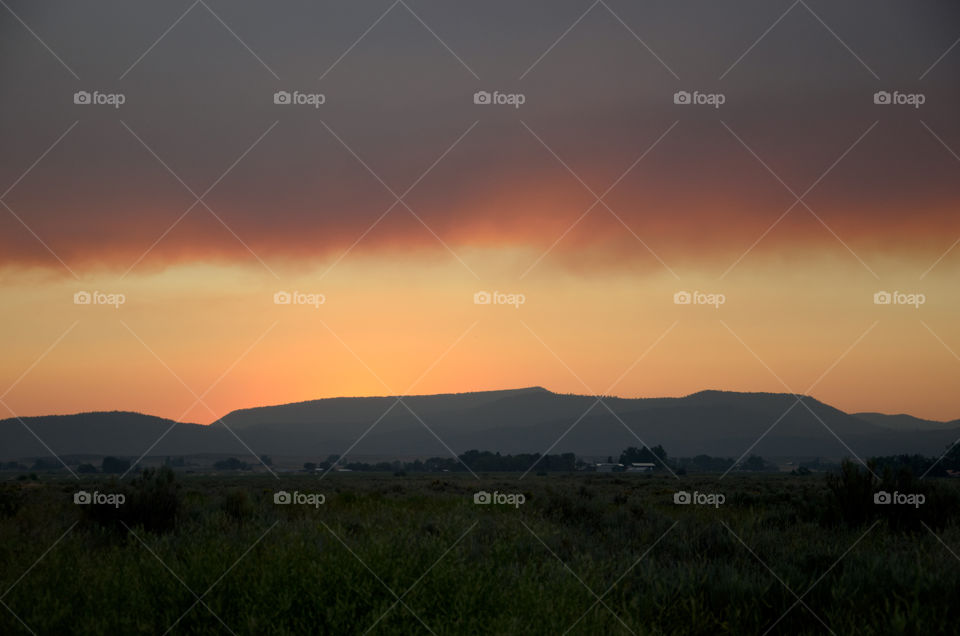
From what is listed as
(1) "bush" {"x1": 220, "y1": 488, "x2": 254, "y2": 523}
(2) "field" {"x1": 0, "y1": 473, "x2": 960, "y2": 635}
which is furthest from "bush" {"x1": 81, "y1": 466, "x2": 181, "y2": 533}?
(1) "bush" {"x1": 220, "y1": 488, "x2": 254, "y2": 523}

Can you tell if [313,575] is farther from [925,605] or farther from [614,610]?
[925,605]

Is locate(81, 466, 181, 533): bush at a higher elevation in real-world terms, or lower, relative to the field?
higher

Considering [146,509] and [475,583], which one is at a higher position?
[146,509]

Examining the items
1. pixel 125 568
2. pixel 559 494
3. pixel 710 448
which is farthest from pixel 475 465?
pixel 125 568

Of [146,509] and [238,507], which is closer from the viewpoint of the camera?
[146,509]

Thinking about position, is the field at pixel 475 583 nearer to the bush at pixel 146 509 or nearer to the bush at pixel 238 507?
the bush at pixel 146 509

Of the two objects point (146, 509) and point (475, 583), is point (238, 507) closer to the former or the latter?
point (146, 509)

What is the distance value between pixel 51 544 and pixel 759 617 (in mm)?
10517

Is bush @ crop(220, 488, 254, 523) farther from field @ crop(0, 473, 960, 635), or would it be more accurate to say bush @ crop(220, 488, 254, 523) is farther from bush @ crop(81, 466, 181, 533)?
field @ crop(0, 473, 960, 635)

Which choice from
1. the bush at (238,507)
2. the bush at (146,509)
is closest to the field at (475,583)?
the bush at (146,509)

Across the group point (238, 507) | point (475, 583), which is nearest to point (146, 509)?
point (238, 507)

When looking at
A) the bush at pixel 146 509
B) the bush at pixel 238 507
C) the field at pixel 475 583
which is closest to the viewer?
the field at pixel 475 583

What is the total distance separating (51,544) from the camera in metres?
11.8

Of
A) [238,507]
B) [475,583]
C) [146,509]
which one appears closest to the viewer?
[475,583]
